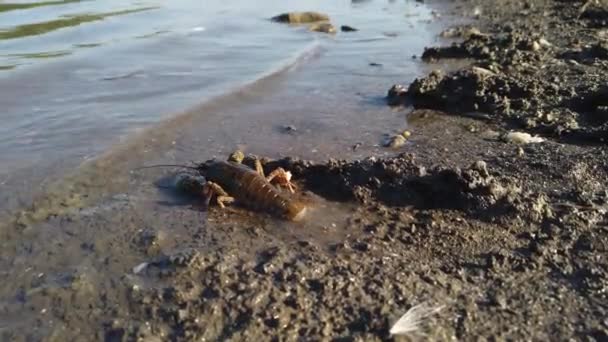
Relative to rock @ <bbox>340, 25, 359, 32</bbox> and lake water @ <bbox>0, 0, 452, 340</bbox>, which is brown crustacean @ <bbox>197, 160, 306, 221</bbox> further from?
rock @ <bbox>340, 25, 359, 32</bbox>

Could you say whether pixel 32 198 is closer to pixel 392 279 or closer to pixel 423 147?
pixel 392 279

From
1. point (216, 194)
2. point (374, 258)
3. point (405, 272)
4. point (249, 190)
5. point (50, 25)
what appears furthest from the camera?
point (50, 25)

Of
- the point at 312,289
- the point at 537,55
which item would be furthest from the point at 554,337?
the point at 537,55

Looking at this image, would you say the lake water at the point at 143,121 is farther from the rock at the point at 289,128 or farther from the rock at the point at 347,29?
the rock at the point at 347,29

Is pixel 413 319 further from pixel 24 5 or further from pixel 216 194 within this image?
pixel 24 5

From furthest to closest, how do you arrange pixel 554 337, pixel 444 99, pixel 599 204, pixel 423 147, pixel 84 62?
pixel 84 62
pixel 444 99
pixel 423 147
pixel 599 204
pixel 554 337

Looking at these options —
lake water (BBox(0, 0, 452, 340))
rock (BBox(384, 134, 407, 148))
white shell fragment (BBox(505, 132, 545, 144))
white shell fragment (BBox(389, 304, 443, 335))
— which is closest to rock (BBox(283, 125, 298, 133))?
lake water (BBox(0, 0, 452, 340))

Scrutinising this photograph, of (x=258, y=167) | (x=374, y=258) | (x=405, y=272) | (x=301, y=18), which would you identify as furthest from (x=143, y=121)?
(x=301, y=18)
